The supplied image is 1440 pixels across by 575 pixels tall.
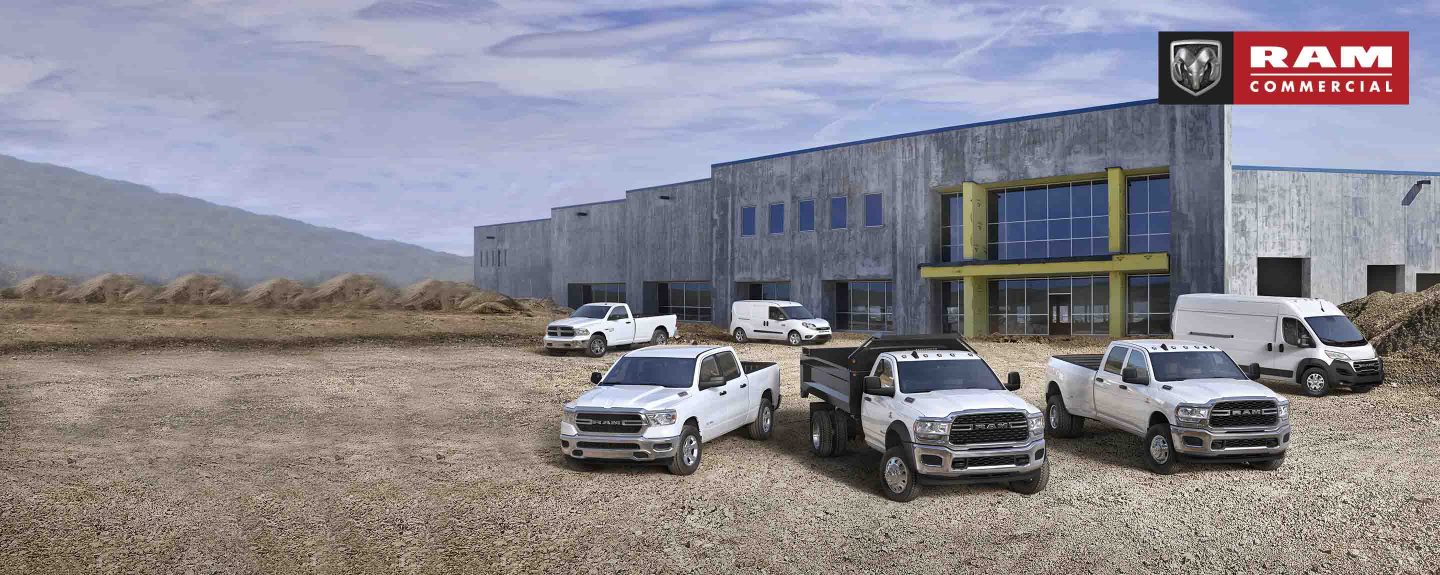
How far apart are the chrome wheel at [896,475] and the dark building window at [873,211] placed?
3254 cm

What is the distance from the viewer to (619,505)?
10734mm

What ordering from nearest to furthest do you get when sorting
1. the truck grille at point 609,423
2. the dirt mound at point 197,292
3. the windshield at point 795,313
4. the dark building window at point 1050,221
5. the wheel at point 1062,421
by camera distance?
the truck grille at point 609,423 < the wheel at point 1062,421 < the dirt mound at point 197,292 < the windshield at point 795,313 < the dark building window at point 1050,221

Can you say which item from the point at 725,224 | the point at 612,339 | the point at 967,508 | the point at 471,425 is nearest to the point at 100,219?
the point at 725,224

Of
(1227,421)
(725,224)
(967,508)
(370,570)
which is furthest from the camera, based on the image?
(725,224)

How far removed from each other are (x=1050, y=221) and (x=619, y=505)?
1304 inches

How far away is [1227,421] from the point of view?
1223cm

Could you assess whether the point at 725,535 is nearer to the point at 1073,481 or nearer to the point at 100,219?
the point at 1073,481

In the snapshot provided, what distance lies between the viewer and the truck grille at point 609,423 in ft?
39.8

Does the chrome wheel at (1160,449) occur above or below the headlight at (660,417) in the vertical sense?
below

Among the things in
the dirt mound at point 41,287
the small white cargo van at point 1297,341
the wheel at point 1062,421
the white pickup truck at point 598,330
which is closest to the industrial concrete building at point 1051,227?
the small white cargo van at point 1297,341

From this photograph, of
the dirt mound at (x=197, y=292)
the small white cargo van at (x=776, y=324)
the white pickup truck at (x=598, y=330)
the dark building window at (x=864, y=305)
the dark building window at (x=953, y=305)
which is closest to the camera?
the white pickup truck at (x=598, y=330)

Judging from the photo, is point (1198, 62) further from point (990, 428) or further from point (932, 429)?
point (932, 429)

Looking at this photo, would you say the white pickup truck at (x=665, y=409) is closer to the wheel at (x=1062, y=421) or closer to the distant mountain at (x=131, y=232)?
the wheel at (x=1062, y=421)

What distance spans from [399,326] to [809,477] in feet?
89.5
